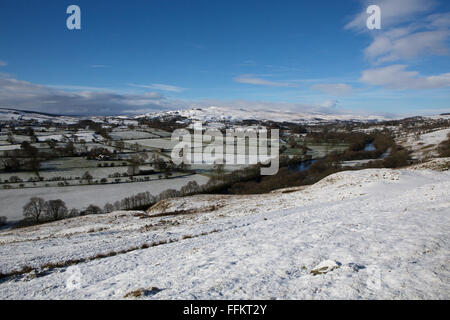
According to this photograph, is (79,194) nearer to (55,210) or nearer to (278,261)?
(55,210)

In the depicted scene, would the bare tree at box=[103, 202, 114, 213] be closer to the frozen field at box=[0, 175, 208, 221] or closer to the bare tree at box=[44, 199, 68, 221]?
the frozen field at box=[0, 175, 208, 221]

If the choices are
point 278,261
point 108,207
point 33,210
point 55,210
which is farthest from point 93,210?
point 278,261

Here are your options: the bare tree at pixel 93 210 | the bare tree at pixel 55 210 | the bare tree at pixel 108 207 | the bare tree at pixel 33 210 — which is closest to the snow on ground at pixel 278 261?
the bare tree at pixel 93 210

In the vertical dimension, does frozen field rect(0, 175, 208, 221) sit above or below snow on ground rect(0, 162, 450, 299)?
below

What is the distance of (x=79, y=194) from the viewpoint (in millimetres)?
51375

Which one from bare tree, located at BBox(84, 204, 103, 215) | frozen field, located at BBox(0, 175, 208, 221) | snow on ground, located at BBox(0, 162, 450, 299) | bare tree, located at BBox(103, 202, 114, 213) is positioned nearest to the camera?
snow on ground, located at BBox(0, 162, 450, 299)

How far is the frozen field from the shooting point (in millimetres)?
45125

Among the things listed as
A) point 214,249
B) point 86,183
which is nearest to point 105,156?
point 86,183

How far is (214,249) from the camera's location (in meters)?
A: 9.96

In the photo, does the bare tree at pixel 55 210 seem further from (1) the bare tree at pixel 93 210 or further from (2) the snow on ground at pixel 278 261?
(2) the snow on ground at pixel 278 261

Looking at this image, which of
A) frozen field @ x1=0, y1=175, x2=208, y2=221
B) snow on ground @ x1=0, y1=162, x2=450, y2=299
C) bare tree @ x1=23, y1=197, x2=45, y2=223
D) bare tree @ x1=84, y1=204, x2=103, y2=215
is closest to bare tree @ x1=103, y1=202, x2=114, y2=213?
bare tree @ x1=84, y1=204, x2=103, y2=215

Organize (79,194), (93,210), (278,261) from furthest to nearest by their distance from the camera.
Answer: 1. (79,194)
2. (93,210)
3. (278,261)
